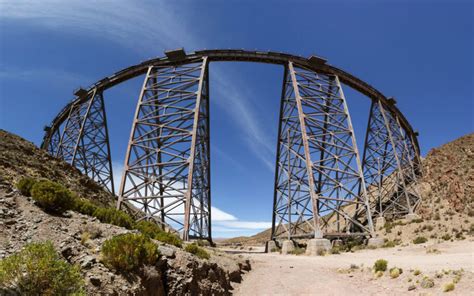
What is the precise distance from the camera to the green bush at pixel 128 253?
16.3 feet

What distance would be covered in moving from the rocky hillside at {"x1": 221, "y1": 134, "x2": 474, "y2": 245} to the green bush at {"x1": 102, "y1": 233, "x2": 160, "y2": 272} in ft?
56.4

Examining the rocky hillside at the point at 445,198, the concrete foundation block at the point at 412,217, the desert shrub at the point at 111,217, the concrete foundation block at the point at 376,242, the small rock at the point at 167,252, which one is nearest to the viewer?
the small rock at the point at 167,252

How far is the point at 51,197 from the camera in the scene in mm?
6133

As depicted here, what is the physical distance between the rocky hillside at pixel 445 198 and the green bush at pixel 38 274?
18850mm

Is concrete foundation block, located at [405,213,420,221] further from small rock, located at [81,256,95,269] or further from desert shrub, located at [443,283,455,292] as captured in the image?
small rock, located at [81,256,95,269]

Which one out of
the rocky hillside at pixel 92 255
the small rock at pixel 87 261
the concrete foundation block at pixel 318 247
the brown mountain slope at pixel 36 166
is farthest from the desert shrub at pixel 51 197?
the concrete foundation block at pixel 318 247

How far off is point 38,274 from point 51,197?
3.09 metres

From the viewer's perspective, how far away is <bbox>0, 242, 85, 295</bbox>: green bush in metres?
3.36

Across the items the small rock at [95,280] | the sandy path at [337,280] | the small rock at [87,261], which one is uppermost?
the small rock at [87,261]

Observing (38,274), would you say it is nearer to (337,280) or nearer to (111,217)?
(111,217)

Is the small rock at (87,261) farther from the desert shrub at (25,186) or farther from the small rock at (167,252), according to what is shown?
the desert shrub at (25,186)

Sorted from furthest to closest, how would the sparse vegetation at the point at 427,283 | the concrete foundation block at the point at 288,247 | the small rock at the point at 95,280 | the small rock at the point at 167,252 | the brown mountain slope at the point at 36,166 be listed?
the concrete foundation block at the point at 288,247 → the brown mountain slope at the point at 36,166 → the sparse vegetation at the point at 427,283 → the small rock at the point at 167,252 → the small rock at the point at 95,280

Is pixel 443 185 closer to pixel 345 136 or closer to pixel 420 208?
pixel 420 208

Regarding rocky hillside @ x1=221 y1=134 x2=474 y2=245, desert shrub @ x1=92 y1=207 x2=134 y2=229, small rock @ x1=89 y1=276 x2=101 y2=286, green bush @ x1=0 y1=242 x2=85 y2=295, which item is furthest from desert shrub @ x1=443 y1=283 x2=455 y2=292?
rocky hillside @ x1=221 y1=134 x2=474 y2=245
